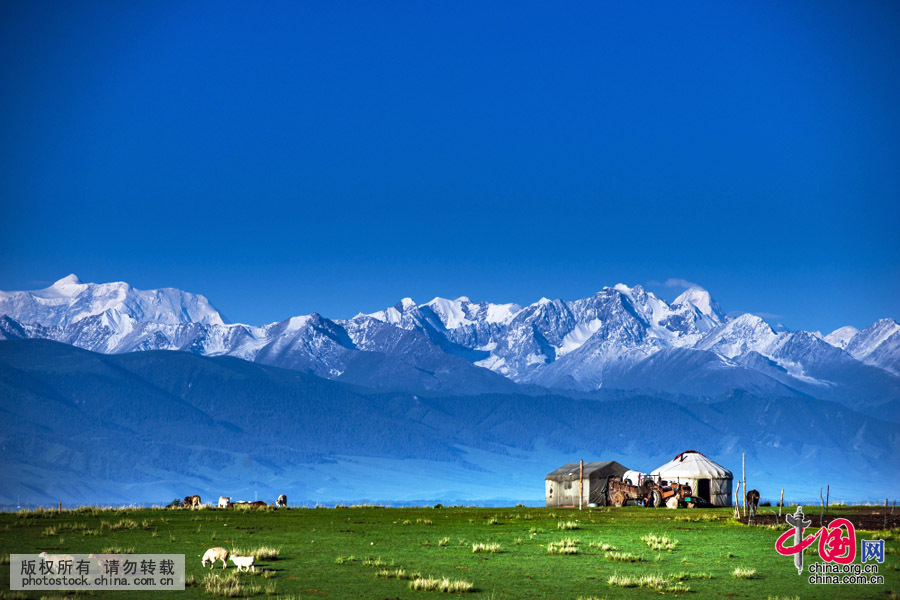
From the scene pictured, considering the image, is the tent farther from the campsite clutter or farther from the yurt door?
the yurt door

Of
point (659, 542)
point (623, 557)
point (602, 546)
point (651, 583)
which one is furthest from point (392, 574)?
point (659, 542)

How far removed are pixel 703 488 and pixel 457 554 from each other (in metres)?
55.3

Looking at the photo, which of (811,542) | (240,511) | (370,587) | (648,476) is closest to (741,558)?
(811,542)

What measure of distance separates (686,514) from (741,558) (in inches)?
1184

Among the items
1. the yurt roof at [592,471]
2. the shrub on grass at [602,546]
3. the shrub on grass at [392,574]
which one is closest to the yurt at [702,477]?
the yurt roof at [592,471]

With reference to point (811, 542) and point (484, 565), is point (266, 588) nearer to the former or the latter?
point (484, 565)

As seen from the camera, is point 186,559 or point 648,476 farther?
point 648,476

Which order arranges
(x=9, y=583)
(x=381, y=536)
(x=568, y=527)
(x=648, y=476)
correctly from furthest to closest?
(x=648, y=476)
(x=568, y=527)
(x=381, y=536)
(x=9, y=583)

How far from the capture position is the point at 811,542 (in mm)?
44312

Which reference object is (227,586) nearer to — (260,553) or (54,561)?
(54,561)

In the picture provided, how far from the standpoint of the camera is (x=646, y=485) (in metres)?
89.7

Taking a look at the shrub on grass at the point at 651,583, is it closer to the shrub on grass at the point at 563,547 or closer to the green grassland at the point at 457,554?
the green grassland at the point at 457,554

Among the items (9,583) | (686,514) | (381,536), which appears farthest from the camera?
(686,514)

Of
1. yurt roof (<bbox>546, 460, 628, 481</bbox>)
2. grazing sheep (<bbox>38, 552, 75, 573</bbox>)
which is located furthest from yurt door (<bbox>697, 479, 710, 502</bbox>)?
grazing sheep (<bbox>38, 552, 75, 573</bbox>)
